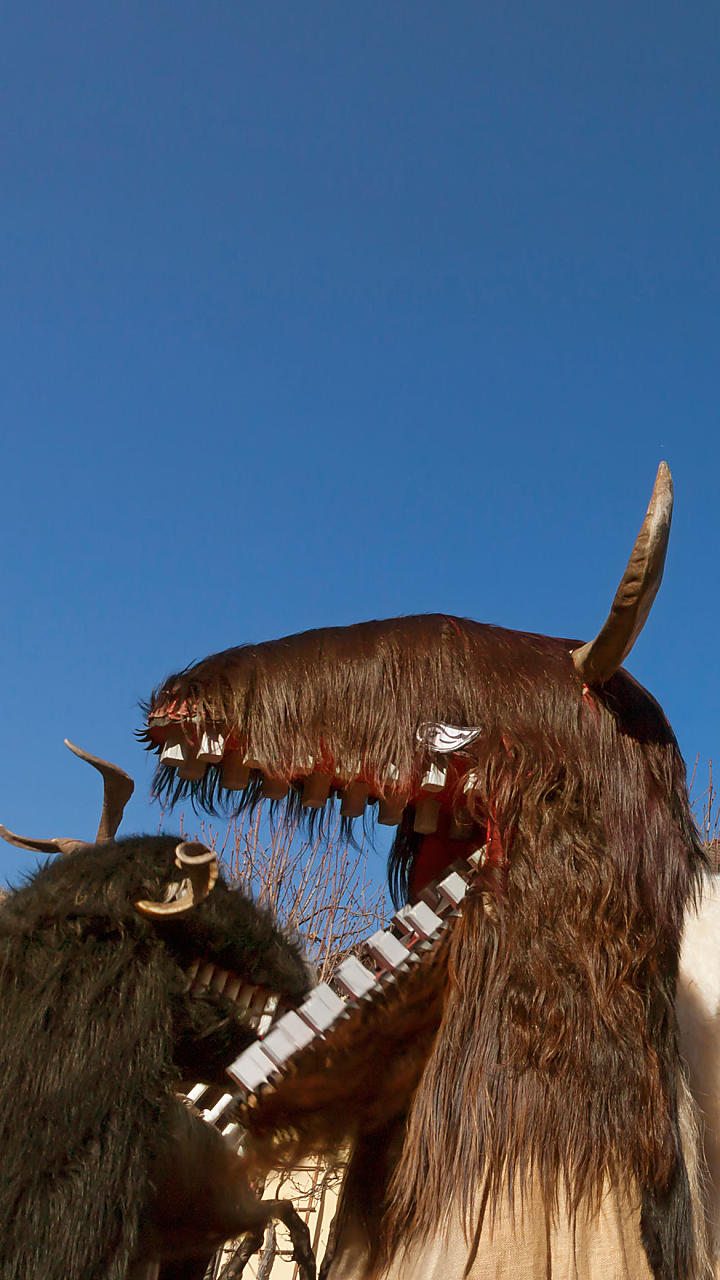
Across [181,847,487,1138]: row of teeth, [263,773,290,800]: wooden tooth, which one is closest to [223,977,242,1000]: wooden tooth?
[181,847,487,1138]: row of teeth

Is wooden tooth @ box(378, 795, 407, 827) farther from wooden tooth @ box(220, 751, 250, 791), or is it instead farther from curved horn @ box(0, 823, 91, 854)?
curved horn @ box(0, 823, 91, 854)

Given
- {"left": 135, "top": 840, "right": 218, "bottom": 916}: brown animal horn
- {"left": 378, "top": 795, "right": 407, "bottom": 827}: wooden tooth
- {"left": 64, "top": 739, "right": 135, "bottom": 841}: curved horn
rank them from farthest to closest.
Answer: {"left": 64, "top": 739, "right": 135, "bottom": 841}: curved horn → {"left": 378, "top": 795, "right": 407, "bottom": 827}: wooden tooth → {"left": 135, "top": 840, "right": 218, "bottom": 916}: brown animal horn

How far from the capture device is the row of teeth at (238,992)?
183cm

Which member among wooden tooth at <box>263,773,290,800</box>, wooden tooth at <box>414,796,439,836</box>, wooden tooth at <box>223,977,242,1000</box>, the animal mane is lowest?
the animal mane

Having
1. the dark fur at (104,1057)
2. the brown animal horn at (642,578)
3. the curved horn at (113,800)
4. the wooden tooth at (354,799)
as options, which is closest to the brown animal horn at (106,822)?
the curved horn at (113,800)

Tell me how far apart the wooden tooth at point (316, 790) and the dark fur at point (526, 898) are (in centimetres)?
4

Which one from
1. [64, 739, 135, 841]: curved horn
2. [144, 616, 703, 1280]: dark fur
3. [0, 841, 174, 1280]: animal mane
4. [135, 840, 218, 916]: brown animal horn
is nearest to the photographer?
[0, 841, 174, 1280]: animal mane

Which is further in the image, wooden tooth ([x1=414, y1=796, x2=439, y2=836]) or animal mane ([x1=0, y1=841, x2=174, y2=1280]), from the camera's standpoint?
wooden tooth ([x1=414, y1=796, x2=439, y2=836])

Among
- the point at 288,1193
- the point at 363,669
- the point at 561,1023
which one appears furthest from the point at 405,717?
the point at 288,1193

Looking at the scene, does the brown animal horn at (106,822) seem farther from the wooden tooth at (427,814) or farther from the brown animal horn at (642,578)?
the brown animal horn at (642,578)

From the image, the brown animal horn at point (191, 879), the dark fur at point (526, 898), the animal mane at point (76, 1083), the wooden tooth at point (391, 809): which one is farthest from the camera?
the wooden tooth at point (391, 809)

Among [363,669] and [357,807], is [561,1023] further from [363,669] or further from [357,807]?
[363,669]

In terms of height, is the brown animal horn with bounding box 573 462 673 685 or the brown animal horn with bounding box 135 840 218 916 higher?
the brown animal horn with bounding box 573 462 673 685

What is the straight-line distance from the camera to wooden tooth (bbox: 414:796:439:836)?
1857mm
